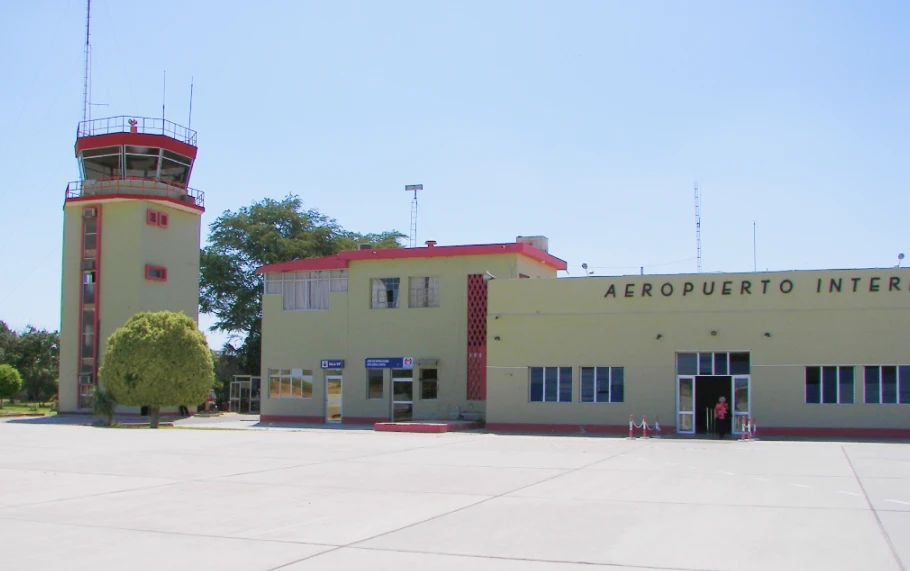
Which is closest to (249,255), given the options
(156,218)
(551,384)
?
(156,218)

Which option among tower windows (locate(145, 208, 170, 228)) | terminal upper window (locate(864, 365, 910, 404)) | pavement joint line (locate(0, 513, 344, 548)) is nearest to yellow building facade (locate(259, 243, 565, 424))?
tower windows (locate(145, 208, 170, 228))

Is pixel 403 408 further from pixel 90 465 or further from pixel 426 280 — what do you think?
pixel 90 465

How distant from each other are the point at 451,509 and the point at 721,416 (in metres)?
19.7

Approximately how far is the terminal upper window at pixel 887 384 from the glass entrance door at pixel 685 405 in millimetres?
5946

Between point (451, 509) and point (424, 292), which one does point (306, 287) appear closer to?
point (424, 292)

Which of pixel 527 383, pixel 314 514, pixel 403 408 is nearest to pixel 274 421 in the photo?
pixel 403 408

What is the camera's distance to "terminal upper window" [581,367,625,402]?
111ft

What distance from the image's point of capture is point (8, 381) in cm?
5809

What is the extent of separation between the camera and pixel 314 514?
13172mm

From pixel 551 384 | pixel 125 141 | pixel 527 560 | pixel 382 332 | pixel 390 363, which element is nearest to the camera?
pixel 527 560

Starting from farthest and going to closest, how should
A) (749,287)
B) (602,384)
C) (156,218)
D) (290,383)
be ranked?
(156,218), (290,383), (602,384), (749,287)

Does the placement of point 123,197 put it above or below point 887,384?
above

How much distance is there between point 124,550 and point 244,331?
54.1 meters

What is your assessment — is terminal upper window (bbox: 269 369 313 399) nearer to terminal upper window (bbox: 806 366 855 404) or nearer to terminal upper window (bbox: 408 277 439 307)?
terminal upper window (bbox: 408 277 439 307)
